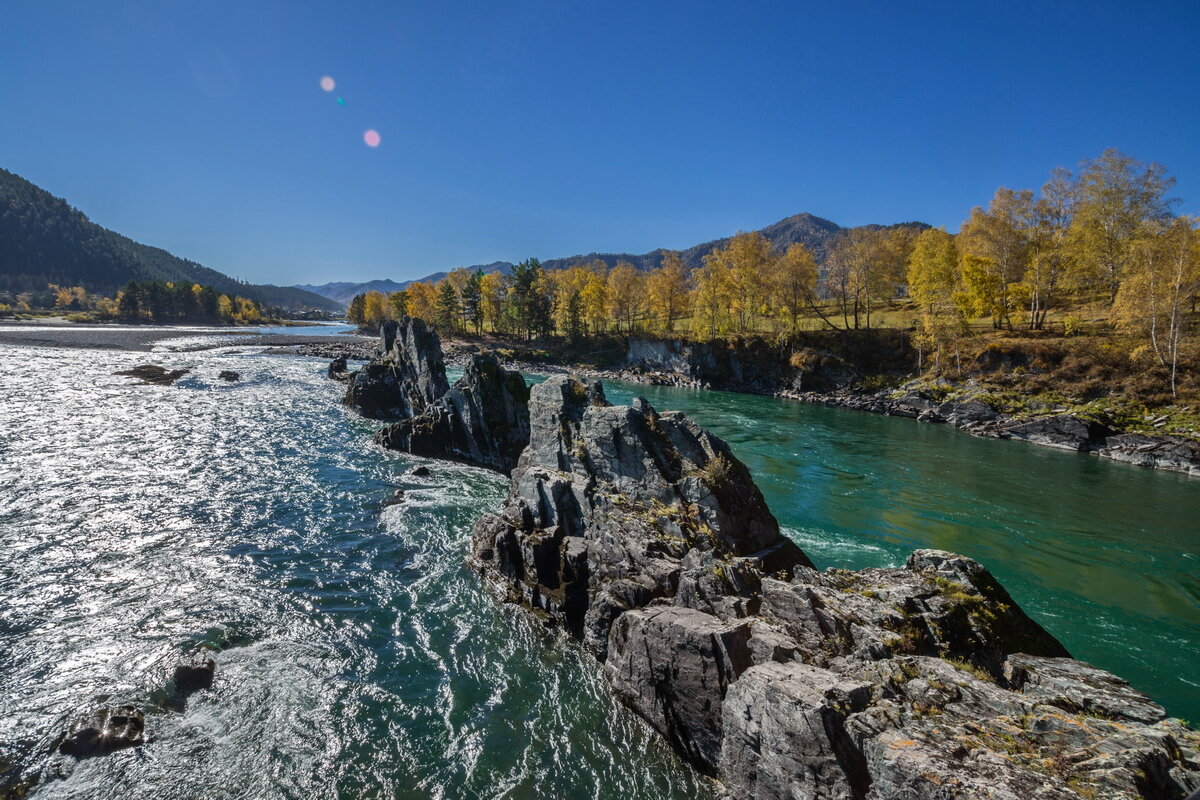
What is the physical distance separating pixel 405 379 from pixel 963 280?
255 feet

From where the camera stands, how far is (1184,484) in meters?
35.6

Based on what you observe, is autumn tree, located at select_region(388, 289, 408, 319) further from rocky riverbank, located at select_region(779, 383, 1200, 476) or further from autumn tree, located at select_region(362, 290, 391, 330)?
rocky riverbank, located at select_region(779, 383, 1200, 476)

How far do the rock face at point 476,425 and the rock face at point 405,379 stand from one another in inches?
417

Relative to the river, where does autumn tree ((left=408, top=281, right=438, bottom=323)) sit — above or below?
above

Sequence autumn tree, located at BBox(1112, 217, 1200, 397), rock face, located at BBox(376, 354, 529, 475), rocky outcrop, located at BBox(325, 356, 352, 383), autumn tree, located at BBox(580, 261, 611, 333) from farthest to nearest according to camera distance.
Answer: autumn tree, located at BBox(580, 261, 611, 333), rocky outcrop, located at BBox(325, 356, 352, 383), autumn tree, located at BBox(1112, 217, 1200, 397), rock face, located at BBox(376, 354, 529, 475)

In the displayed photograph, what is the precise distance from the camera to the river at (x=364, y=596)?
40.2ft

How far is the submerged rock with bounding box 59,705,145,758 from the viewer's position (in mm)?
12094

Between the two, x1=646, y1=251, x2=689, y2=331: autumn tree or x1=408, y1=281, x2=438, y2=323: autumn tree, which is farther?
x1=408, y1=281, x2=438, y2=323: autumn tree

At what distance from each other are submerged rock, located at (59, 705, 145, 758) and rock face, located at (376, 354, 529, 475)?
83.5 ft

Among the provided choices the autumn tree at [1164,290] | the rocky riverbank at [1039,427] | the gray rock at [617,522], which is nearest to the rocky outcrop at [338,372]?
the gray rock at [617,522]

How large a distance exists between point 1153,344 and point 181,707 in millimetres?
77058

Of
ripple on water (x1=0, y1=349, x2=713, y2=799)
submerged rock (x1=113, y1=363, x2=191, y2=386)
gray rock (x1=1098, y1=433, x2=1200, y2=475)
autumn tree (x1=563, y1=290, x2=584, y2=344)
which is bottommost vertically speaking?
ripple on water (x1=0, y1=349, x2=713, y2=799)

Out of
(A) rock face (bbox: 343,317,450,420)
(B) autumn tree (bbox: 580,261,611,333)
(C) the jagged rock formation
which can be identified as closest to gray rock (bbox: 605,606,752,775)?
(C) the jagged rock formation

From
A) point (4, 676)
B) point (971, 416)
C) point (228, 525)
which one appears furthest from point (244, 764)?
point (971, 416)
